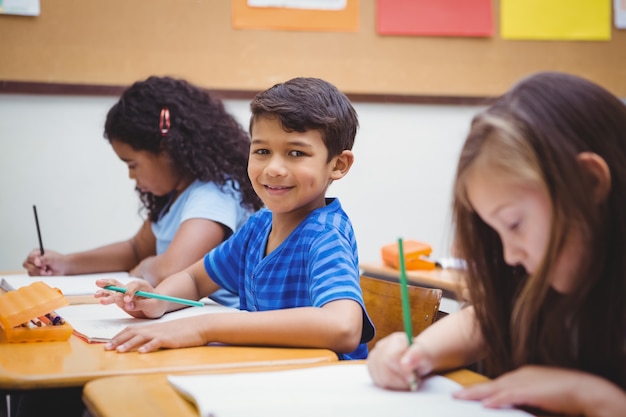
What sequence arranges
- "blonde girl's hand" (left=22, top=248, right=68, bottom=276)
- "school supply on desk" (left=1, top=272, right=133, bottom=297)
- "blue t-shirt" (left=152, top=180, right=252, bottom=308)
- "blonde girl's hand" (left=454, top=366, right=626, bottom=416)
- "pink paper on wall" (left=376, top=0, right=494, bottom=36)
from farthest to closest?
"pink paper on wall" (left=376, top=0, right=494, bottom=36), "blonde girl's hand" (left=22, top=248, right=68, bottom=276), "blue t-shirt" (left=152, top=180, right=252, bottom=308), "school supply on desk" (left=1, top=272, right=133, bottom=297), "blonde girl's hand" (left=454, top=366, right=626, bottom=416)

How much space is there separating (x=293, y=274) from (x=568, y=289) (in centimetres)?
66

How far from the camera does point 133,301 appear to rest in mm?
1371

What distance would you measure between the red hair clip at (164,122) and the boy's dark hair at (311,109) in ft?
2.36

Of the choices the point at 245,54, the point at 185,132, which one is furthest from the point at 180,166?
the point at 245,54

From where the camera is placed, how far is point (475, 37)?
125 inches

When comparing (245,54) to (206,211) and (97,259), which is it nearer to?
(97,259)

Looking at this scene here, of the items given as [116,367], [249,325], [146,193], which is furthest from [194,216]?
[116,367]

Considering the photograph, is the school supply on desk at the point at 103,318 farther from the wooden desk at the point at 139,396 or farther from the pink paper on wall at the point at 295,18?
the pink paper on wall at the point at 295,18

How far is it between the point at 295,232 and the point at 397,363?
1.86ft

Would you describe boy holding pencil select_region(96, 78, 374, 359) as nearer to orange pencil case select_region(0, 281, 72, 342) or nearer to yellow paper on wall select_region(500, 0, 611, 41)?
orange pencil case select_region(0, 281, 72, 342)

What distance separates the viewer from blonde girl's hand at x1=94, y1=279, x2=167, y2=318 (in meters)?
1.37

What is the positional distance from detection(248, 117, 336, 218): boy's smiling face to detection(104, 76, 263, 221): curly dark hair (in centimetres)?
68

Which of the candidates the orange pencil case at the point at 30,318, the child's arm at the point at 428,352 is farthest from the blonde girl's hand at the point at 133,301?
the child's arm at the point at 428,352

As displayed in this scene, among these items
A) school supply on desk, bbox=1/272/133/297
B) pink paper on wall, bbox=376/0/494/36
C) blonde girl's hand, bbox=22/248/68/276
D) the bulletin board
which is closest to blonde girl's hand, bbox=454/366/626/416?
Result: school supply on desk, bbox=1/272/133/297
